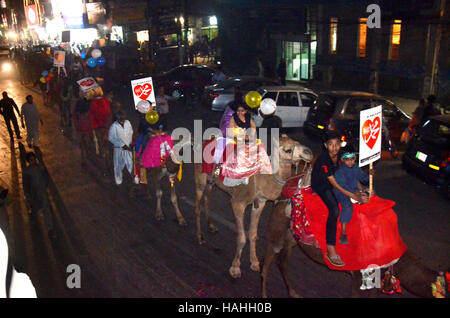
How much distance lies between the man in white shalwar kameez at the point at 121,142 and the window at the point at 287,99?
7158 millimetres

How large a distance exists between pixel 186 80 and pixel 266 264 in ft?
58.5

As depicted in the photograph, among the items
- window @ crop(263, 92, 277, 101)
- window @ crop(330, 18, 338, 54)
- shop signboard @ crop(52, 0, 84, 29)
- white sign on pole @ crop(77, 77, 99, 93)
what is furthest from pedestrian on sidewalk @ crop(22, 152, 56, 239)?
shop signboard @ crop(52, 0, 84, 29)

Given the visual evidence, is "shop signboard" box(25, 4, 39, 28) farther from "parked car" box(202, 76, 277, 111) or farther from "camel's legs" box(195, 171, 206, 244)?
"camel's legs" box(195, 171, 206, 244)

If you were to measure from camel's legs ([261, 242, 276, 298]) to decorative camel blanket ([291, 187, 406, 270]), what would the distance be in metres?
0.54

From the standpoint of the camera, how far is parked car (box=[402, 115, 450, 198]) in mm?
9492

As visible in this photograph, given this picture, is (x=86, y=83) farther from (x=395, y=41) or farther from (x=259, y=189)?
(x=395, y=41)

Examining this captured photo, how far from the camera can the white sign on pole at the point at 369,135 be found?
21.1 ft

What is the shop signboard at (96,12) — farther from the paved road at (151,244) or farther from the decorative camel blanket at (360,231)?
the decorative camel blanket at (360,231)

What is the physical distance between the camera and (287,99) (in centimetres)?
1616

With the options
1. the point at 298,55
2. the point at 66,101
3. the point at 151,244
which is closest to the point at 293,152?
the point at 151,244

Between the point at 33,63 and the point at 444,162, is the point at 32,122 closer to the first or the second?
the point at 444,162

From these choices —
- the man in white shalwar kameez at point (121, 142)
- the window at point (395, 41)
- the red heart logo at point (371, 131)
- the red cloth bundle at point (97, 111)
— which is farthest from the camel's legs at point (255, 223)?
the window at point (395, 41)

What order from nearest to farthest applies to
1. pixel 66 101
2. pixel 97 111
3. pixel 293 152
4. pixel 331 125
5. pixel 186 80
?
pixel 293 152 < pixel 97 111 < pixel 331 125 < pixel 66 101 < pixel 186 80
